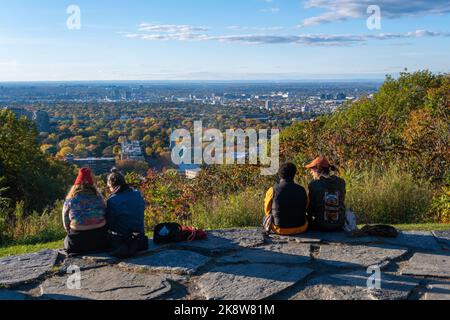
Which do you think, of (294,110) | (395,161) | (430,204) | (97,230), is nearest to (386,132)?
(395,161)

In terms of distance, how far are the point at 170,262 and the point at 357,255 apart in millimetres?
1909

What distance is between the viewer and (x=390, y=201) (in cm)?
775

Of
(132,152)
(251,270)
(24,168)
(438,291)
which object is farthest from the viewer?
(132,152)

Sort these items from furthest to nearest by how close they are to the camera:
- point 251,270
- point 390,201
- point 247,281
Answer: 1. point 390,201
2. point 251,270
3. point 247,281

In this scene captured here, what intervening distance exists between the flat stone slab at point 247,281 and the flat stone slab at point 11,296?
1.49 metres

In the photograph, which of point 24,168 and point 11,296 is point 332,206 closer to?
point 11,296

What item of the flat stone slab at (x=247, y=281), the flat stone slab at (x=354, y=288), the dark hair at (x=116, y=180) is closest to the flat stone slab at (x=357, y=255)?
the flat stone slab at (x=354, y=288)

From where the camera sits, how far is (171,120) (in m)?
36.7

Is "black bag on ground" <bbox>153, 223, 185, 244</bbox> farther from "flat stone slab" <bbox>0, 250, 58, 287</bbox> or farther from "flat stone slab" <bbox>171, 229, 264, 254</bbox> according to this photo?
"flat stone slab" <bbox>0, 250, 58, 287</bbox>

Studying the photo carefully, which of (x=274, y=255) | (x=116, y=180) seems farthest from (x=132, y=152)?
(x=274, y=255)

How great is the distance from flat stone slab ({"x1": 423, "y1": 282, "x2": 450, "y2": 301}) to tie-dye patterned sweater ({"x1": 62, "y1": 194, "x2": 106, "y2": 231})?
129 inches

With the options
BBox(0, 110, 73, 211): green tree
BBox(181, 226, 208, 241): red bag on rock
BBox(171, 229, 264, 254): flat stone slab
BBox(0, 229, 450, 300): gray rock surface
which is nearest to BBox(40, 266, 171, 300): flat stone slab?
BBox(0, 229, 450, 300): gray rock surface

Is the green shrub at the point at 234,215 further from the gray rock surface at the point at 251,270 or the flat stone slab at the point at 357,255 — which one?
the flat stone slab at the point at 357,255
